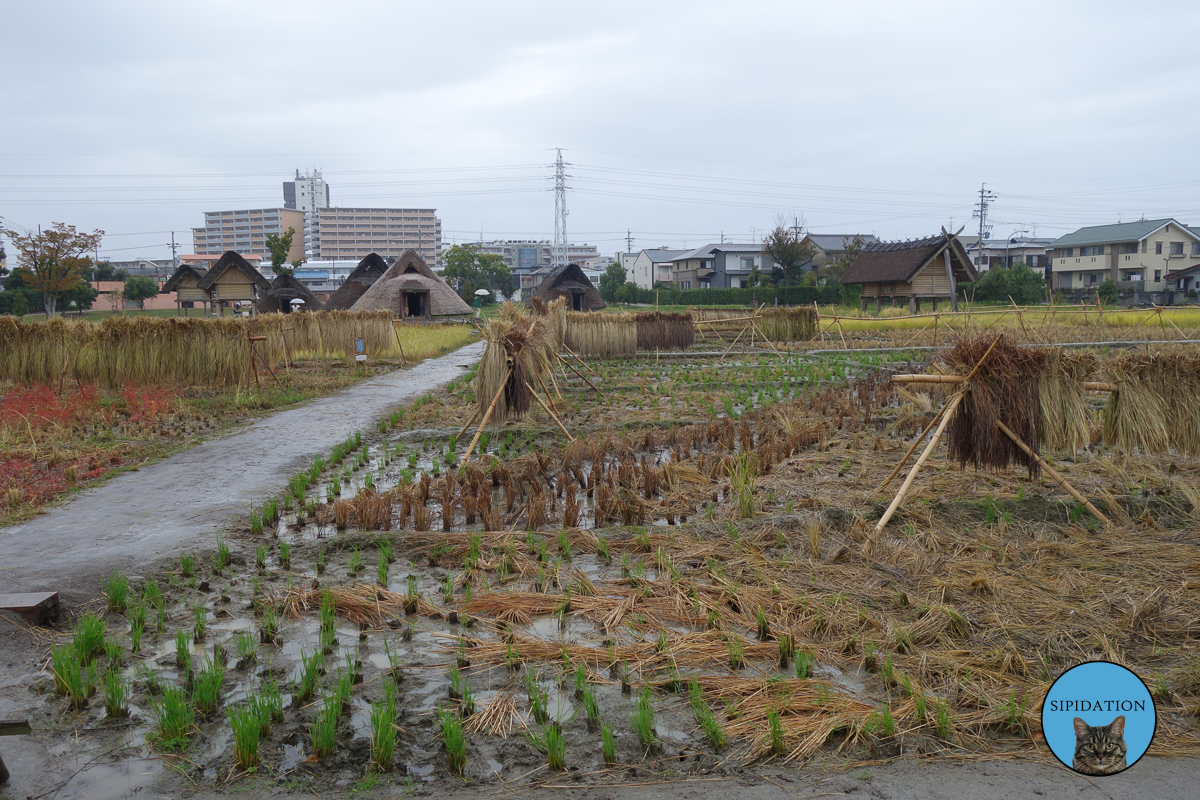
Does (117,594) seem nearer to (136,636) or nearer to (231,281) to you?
(136,636)

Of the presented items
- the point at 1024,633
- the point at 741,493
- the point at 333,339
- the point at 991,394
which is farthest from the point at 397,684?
the point at 333,339

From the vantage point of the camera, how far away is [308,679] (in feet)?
12.5

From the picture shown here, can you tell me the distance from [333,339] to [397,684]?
1945 cm

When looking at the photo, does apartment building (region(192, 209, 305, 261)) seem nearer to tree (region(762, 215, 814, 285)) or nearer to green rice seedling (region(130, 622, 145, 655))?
tree (region(762, 215, 814, 285))

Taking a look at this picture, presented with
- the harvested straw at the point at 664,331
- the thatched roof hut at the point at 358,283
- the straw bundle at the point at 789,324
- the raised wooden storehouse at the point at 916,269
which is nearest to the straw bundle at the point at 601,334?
the harvested straw at the point at 664,331

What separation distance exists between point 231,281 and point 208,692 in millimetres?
35595

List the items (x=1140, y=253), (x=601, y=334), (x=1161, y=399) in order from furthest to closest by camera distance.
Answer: (x=1140, y=253) → (x=601, y=334) → (x=1161, y=399)

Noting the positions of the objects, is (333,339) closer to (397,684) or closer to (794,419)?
(794,419)

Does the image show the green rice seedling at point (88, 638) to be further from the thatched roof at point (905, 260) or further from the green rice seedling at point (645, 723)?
the thatched roof at point (905, 260)

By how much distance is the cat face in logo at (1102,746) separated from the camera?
Result: 7.79ft

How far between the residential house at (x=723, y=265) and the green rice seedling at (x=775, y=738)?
57.0 m

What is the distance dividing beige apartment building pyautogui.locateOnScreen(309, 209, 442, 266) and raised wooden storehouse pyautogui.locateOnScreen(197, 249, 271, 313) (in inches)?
3389

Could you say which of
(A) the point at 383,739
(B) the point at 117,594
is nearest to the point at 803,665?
(A) the point at 383,739

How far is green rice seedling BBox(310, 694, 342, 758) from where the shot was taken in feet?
10.8
